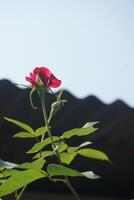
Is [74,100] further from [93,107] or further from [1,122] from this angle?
[1,122]

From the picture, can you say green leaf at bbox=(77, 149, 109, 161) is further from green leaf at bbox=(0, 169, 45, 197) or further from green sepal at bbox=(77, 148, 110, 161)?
green leaf at bbox=(0, 169, 45, 197)

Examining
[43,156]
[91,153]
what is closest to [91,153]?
[91,153]

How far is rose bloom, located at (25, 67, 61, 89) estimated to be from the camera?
24.2 inches

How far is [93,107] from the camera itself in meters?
1.73

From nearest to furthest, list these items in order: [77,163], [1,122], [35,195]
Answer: [1,122] → [77,163] → [35,195]

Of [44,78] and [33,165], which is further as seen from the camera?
[44,78]

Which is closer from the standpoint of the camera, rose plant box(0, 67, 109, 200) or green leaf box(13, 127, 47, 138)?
rose plant box(0, 67, 109, 200)

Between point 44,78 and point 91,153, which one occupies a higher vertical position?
point 44,78

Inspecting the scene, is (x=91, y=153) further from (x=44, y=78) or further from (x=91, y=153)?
(x=44, y=78)

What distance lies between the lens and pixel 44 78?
622 millimetres

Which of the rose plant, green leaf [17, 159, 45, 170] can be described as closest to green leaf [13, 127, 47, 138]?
the rose plant

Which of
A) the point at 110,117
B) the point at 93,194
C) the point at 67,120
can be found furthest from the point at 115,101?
the point at 93,194

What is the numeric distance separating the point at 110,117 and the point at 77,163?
22 cm

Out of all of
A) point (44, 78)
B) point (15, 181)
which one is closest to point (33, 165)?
point (15, 181)
